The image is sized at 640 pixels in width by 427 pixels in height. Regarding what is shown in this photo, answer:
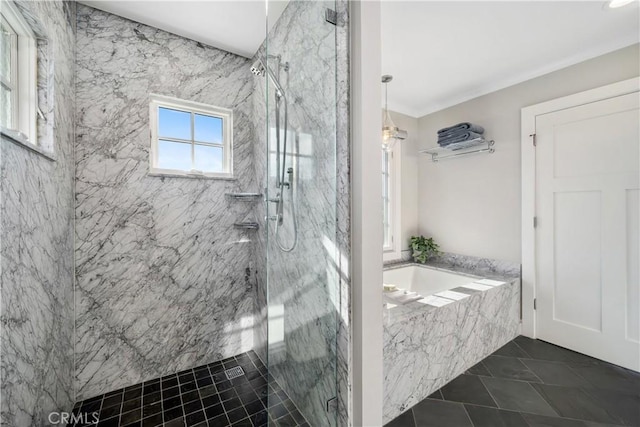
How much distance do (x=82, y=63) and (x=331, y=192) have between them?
1873 mm

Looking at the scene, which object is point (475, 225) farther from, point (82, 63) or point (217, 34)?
point (82, 63)

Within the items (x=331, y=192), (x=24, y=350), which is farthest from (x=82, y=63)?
(x=331, y=192)

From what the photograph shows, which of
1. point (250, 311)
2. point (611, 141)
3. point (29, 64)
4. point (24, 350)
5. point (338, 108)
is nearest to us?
point (24, 350)

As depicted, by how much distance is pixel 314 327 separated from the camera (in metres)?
1.39

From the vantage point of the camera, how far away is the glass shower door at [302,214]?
50.5 inches

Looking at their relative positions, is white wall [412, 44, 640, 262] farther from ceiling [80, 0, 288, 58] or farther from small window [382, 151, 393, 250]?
ceiling [80, 0, 288, 58]

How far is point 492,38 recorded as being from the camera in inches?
77.9

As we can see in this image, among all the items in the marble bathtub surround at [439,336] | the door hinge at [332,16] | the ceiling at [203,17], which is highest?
the ceiling at [203,17]

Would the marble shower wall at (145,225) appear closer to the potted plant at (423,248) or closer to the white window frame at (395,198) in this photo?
the white window frame at (395,198)

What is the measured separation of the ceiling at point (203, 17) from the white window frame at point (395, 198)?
6.18ft

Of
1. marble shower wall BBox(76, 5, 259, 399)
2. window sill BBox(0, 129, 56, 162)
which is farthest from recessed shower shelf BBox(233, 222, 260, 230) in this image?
window sill BBox(0, 129, 56, 162)

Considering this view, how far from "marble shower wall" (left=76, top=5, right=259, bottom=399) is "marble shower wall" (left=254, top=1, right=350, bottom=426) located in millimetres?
918

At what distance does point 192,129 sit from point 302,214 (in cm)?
138

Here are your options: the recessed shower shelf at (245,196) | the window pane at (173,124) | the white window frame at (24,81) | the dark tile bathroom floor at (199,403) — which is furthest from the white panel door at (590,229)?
the white window frame at (24,81)
